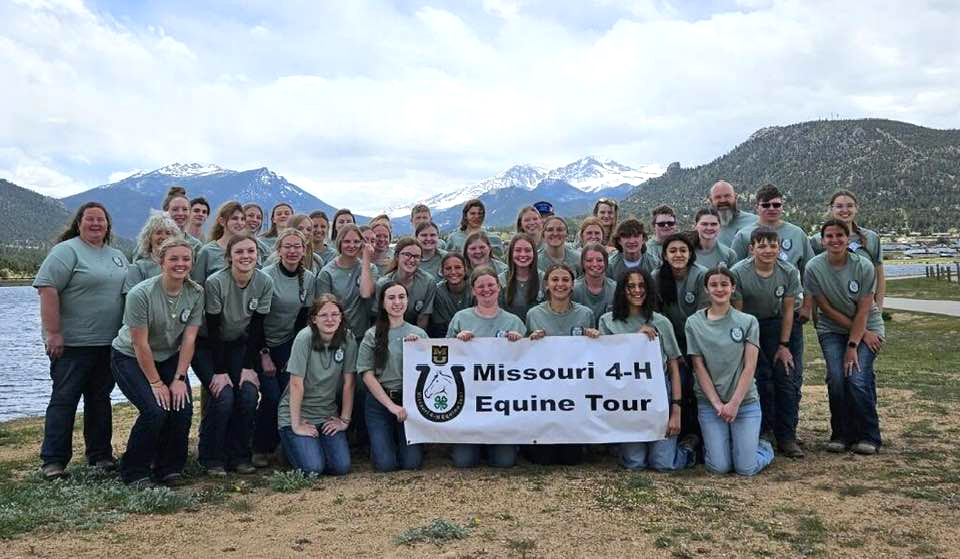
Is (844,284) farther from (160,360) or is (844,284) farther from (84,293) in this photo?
(84,293)

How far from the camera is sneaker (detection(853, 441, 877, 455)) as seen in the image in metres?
7.41

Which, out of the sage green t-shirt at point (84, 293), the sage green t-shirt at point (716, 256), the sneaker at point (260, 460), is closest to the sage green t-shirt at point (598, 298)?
the sage green t-shirt at point (716, 256)

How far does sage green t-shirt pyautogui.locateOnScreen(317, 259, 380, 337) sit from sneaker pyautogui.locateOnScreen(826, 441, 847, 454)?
5.37m

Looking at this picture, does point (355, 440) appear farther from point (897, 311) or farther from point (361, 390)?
point (897, 311)

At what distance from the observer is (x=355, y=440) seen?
8.32m

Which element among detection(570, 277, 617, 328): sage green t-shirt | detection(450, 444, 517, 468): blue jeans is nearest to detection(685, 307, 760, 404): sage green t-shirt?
detection(570, 277, 617, 328): sage green t-shirt

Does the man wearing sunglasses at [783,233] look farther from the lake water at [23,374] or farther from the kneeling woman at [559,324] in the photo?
the lake water at [23,374]

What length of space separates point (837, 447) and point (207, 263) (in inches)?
286

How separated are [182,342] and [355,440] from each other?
2.42m

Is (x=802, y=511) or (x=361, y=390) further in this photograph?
(x=361, y=390)

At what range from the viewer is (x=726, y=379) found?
276 inches

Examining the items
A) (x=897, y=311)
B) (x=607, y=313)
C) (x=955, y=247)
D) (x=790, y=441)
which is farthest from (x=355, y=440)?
(x=955, y=247)

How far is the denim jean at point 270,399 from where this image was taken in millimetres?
7664

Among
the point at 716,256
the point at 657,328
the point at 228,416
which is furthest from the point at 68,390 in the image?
the point at 716,256
